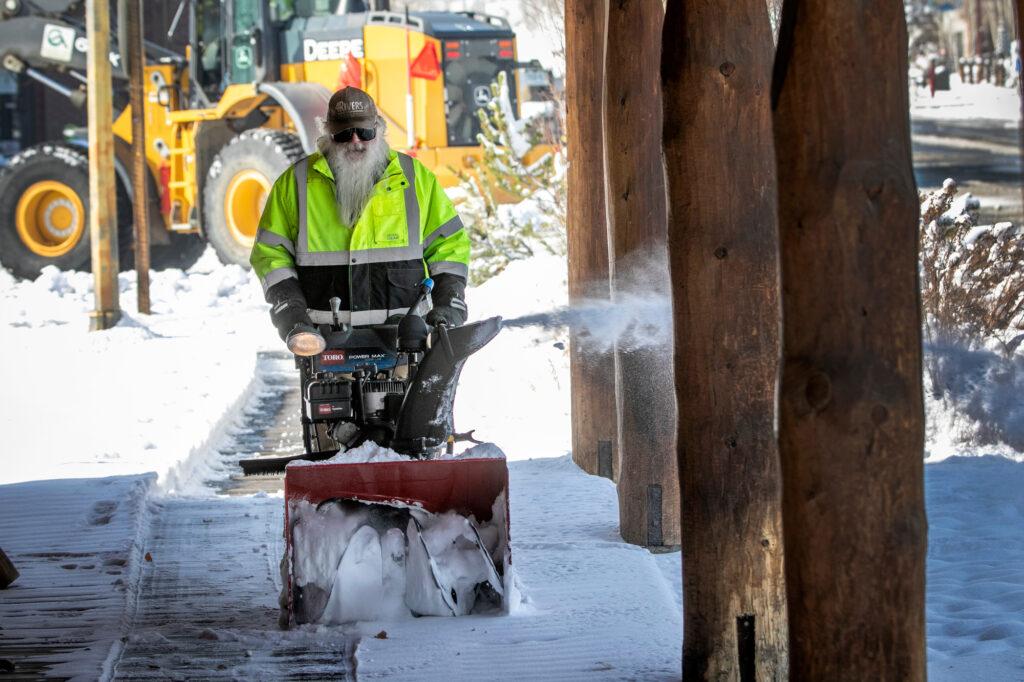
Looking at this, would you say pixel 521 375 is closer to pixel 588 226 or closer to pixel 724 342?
pixel 588 226

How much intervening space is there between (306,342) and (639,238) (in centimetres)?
202

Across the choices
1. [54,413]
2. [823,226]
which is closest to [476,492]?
[823,226]

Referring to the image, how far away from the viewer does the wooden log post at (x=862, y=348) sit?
313 cm

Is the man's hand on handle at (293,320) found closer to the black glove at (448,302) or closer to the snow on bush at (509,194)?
the black glove at (448,302)

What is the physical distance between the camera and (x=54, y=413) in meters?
10.5

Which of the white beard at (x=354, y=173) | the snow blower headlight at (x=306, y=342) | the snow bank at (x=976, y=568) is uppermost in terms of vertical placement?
the white beard at (x=354, y=173)

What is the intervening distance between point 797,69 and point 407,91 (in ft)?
47.8

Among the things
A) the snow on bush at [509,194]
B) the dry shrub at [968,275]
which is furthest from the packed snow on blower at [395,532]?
the snow on bush at [509,194]

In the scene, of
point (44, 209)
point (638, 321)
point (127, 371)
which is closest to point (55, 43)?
point (44, 209)

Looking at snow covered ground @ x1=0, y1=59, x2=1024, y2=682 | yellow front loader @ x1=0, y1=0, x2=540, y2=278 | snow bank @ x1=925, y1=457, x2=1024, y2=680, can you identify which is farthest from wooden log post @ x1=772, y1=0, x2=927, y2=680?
yellow front loader @ x1=0, y1=0, x2=540, y2=278

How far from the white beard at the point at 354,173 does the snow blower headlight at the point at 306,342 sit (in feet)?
2.26

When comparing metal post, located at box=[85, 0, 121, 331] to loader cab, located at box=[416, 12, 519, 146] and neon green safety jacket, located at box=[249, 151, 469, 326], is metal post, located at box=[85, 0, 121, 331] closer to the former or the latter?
loader cab, located at box=[416, 12, 519, 146]

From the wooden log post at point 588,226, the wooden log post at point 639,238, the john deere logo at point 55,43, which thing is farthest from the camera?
the john deere logo at point 55,43

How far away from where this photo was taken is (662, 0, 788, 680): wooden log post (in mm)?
4434
